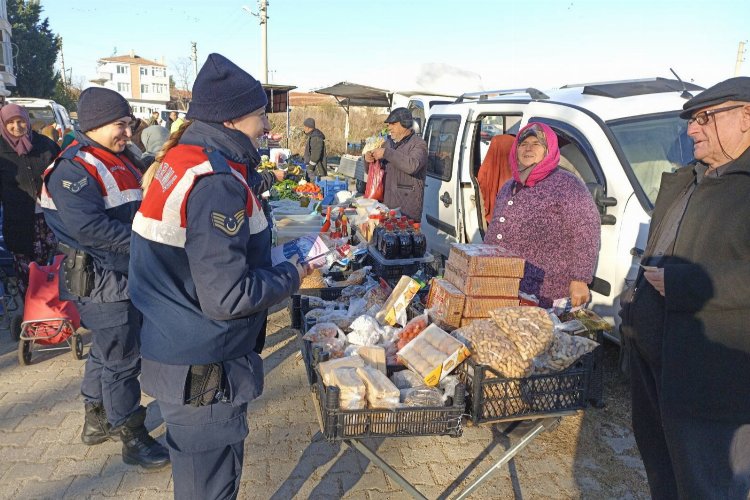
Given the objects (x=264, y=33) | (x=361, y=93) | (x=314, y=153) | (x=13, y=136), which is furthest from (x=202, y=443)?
(x=264, y=33)

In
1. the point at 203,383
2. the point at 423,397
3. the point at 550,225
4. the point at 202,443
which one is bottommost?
the point at 202,443

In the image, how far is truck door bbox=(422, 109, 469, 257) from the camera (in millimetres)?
6066

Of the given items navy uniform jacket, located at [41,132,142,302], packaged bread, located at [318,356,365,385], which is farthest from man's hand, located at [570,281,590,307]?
navy uniform jacket, located at [41,132,142,302]

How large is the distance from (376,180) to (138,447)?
381cm

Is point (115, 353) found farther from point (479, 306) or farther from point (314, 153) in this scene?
point (314, 153)

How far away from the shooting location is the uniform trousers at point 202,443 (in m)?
2.01

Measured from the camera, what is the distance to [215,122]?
6.36 ft

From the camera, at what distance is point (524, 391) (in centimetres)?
224

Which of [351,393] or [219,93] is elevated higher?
[219,93]

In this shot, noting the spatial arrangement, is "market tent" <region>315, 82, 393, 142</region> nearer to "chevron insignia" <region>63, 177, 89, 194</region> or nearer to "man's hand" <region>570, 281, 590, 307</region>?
"man's hand" <region>570, 281, 590, 307</region>

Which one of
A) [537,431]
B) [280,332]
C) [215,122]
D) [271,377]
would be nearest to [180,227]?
[215,122]

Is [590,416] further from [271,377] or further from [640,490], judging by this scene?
[271,377]

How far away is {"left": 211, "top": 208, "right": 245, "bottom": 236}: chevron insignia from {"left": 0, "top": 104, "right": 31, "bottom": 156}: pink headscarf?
14.5 feet

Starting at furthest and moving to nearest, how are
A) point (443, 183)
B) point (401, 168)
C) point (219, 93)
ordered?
1. point (443, 183)
2. point (401, 168)
3. point (219, 93)
